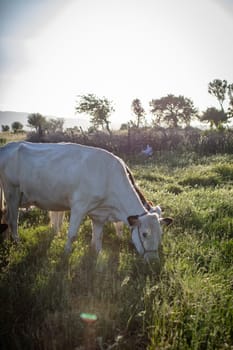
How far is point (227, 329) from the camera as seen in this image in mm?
3521

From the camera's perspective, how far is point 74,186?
18.4 ft

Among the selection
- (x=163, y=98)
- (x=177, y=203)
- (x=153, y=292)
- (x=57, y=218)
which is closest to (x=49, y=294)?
(x=153, y=292)

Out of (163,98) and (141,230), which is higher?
(163,98)

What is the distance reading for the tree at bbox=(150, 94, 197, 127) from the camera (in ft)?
Result: 261

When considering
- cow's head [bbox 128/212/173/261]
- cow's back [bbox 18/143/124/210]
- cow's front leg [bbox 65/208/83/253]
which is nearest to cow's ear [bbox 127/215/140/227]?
cow's head [bbox 128/212/173/261]

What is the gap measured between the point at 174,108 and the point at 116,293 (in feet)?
261

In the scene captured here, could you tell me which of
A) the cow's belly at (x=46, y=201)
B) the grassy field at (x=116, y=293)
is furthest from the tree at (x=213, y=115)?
the cow's belly at (x=46, y=201)

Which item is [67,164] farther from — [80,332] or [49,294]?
[80,332]

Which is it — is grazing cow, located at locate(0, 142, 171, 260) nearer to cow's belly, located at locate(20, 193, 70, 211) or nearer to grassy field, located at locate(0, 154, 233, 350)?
cow's belly, located at locate(20, 193, 70, 211)

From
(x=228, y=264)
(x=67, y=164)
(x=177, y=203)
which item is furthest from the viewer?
(x=177, y=203)

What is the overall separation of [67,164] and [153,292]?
268 cm

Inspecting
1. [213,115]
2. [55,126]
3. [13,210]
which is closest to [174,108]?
[213,115]

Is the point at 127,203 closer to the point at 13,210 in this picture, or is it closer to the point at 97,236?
the point at 97,236

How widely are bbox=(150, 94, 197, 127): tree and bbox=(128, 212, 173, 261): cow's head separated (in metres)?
75.4
